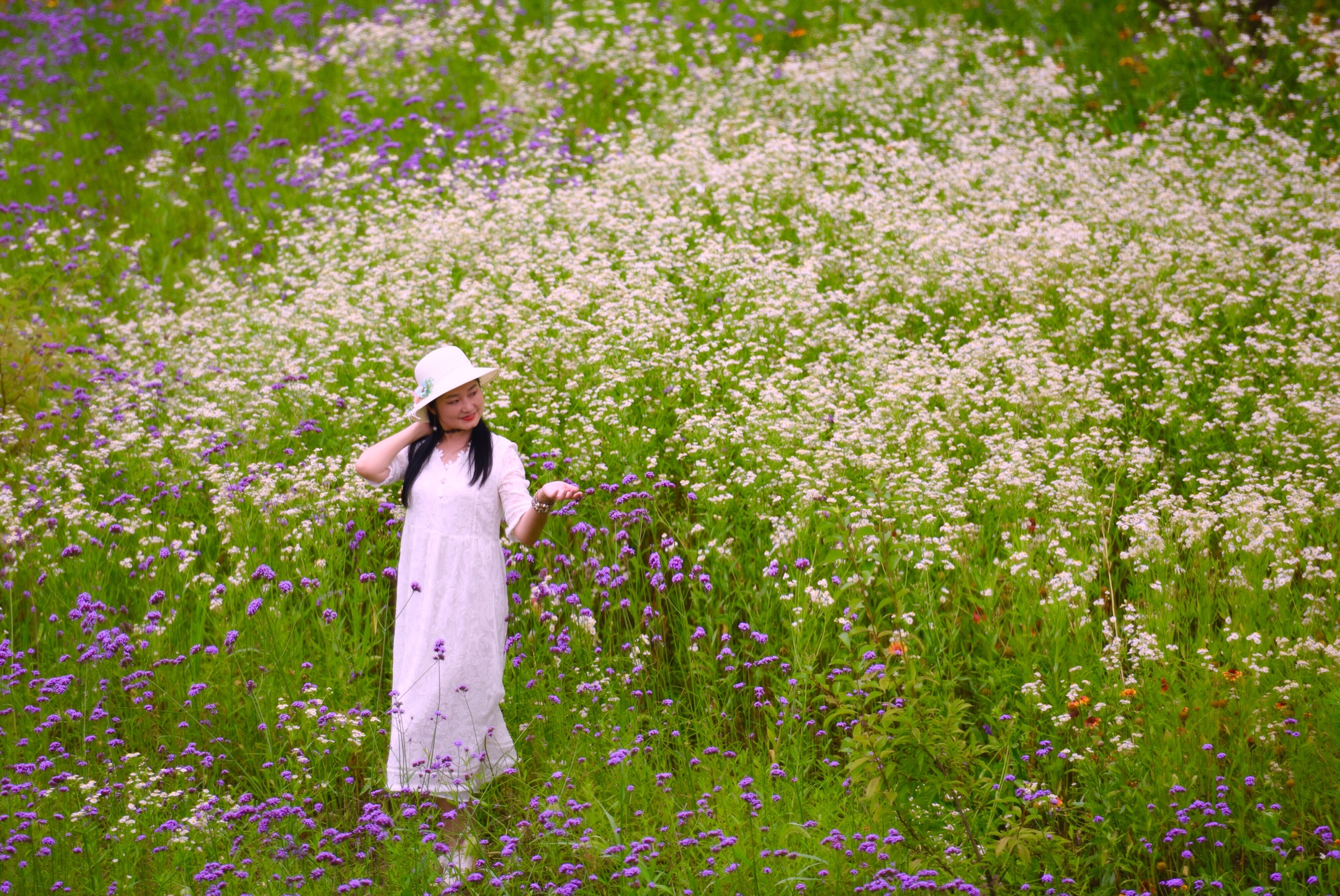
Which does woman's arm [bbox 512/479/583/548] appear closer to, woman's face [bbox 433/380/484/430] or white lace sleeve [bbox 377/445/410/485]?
woman's face [bbox 433/380/484/430]

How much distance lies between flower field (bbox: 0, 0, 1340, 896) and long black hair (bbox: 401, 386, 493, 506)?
828mm

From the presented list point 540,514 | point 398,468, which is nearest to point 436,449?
point 398,468

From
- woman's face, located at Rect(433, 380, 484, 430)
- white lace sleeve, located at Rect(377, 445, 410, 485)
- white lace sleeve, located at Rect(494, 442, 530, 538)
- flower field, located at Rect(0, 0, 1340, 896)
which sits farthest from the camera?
white lace sleeve, located at Rect(377, 445, 410, 485)

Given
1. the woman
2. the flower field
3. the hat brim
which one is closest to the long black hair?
the woman

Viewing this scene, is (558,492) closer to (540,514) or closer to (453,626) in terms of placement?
(540,514)

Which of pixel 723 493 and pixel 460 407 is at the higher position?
pixel 460 407

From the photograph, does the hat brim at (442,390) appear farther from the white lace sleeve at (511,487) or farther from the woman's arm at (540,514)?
the woman's arm at (540,514)

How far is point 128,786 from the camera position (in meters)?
4.34

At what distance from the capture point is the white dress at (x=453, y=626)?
4453 mm

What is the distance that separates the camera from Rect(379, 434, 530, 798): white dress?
4.45 meters

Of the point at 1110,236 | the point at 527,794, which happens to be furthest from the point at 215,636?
the point at 1110,236

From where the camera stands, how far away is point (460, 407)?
15.4 ft

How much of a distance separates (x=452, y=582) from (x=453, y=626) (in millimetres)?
179

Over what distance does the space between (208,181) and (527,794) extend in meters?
8.78
